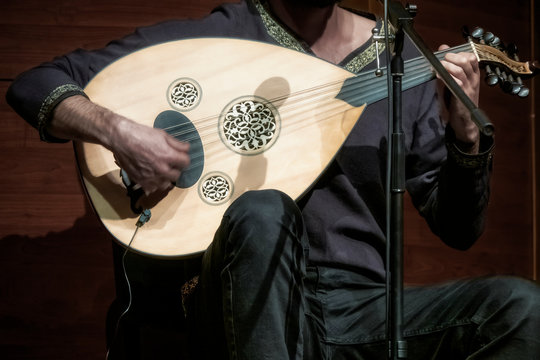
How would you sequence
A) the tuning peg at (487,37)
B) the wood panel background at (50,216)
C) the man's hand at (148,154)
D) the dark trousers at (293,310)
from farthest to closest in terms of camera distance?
the wood panel background at (50,216) < the tuning peg at (487,37) < the man's hand at (148,154) < the dark trousers at (293,310)

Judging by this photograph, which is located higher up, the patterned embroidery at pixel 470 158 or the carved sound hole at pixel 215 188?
the patterned embroidery at pixel 470 158

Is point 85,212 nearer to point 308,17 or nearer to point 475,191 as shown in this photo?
point 308,17

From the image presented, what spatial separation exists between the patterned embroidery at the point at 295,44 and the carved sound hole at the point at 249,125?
21cm

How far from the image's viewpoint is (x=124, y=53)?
155cm

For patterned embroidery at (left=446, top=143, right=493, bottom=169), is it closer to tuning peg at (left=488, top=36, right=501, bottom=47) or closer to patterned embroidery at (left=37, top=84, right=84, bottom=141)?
tuning peg at (left=488, top=36, right=501, bottom=47)

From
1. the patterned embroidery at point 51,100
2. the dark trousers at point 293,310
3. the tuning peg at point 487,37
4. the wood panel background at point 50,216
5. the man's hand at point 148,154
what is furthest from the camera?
the wood panel background at point 50,216

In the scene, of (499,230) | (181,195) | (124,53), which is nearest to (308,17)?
(124,53)

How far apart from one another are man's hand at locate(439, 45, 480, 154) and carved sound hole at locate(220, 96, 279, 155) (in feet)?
1.24

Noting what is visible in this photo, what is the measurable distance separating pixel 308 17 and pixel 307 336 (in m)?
0.86

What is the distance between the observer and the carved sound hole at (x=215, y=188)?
4.59 ft

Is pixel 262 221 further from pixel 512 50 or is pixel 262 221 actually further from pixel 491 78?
pixel 512 50

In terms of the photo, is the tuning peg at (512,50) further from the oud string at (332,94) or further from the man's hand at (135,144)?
the man's hand at (135,144)

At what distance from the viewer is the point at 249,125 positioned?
1466mm

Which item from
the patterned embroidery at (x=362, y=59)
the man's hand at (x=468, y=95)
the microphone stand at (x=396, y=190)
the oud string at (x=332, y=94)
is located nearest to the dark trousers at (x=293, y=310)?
the microphone stand at (x=396, y=190)
